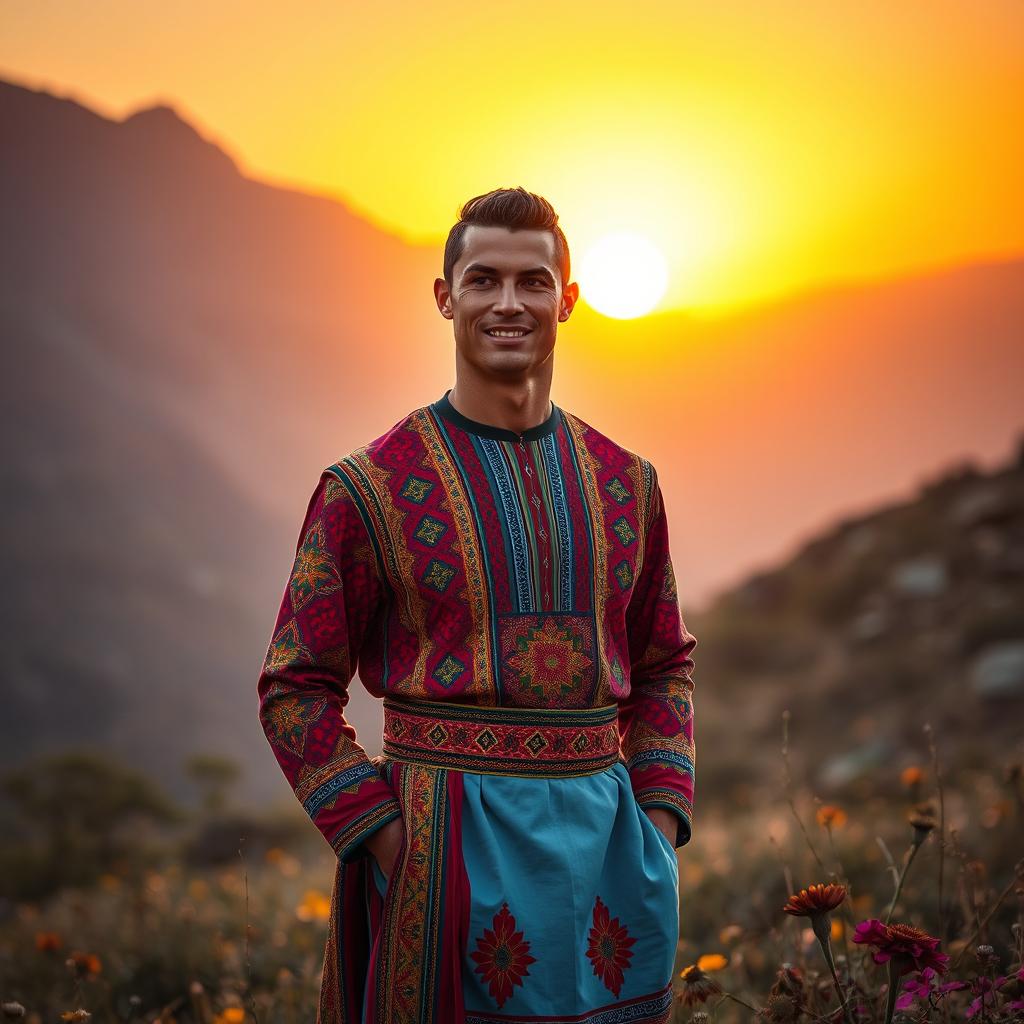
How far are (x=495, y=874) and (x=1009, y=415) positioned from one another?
143789 millimetres

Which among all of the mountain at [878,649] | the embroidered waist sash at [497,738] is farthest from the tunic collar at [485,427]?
the mountain at [878,649]

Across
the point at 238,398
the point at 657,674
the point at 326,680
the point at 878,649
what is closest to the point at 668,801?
the point at 657,674

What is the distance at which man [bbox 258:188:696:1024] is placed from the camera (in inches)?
77.7

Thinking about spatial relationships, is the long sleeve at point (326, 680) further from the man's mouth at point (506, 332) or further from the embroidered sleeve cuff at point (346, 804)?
the man's mouth at point (506, 332)

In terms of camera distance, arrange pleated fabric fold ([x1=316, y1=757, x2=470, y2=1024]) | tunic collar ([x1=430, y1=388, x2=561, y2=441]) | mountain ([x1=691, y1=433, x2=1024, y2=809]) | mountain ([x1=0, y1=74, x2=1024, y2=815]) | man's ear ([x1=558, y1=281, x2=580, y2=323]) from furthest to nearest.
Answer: mountain ([x1=0, y1=74, x2=1024, y2=815])
mountain ([x1=691, y1=433, x2=1024, y2=809])
man's ear ([x1=558, y1=281, x2=580, y2=323])
tunic collar ([x1=430, y1=388, x2=561, y2=441])
pleated fabric fold ([x1=316, y1=757, x2=470, y2=1024])

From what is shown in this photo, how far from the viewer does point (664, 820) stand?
2.22 meters

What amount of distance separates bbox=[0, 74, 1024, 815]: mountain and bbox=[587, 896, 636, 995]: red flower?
1518 inches

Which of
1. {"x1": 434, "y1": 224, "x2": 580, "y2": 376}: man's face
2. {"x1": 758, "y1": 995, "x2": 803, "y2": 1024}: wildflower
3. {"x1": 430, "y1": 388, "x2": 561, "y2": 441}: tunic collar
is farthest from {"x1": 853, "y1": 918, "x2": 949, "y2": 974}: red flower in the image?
{"x1": 434, "y1": 224, "x2": 580, "y2": 376}: man's face

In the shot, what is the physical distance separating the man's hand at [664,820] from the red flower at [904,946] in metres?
0.40

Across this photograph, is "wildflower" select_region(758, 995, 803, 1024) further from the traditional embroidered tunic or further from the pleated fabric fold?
the pleated fabric fold

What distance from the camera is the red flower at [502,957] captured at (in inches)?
77.2

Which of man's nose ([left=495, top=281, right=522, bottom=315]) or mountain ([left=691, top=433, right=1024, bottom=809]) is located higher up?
mountain ([left=691, top=433, right=1024, bottom=809])

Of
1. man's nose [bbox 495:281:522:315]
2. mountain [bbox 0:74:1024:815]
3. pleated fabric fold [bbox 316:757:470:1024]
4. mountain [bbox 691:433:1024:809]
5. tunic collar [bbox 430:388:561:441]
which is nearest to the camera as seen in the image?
pleated fabric fold [bbox 316:757:470:1024]

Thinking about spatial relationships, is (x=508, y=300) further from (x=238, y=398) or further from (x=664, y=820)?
(x=238, y=398)
